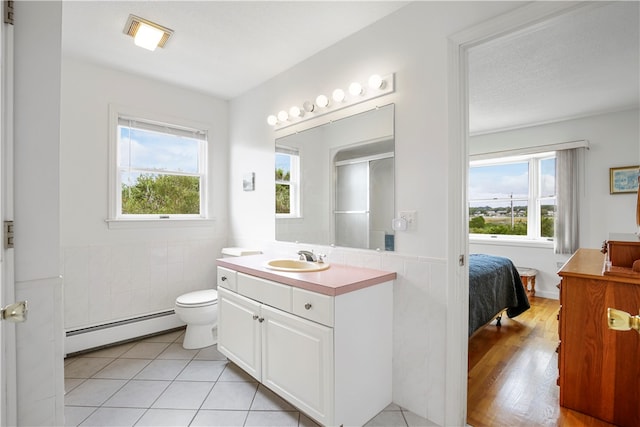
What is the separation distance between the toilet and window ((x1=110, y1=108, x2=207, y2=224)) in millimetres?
918

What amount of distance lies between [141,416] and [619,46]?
4127 millimetres

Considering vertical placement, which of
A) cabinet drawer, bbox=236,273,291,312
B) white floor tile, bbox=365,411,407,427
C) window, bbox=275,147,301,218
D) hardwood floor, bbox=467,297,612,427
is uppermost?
window, bbox=275,147,301,218

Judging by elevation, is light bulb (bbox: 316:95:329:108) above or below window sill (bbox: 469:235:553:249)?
above

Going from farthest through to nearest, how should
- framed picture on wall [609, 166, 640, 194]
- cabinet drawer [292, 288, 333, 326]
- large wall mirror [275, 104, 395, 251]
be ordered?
framed picture on wall [609, 166, 640, 194], large wall mirror [275, 104, 395, 251], cabinet drawer [292, 288, 333, 326]

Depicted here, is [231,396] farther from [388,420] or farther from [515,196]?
[515,196]

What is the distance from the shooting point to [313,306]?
64.1 inches

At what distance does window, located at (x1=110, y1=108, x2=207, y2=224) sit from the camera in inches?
113

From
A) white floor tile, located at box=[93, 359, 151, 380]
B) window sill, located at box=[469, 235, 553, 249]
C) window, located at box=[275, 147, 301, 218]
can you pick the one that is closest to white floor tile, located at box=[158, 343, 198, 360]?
white floor tile, located at box=[93, 359, 151, 380]

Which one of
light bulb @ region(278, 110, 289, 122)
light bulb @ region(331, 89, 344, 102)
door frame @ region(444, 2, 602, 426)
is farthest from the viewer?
light bulb @ region(278, 110, 289, 122)

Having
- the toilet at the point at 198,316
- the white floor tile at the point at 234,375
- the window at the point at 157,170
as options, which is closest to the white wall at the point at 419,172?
the white floor tile at the point at 234,375

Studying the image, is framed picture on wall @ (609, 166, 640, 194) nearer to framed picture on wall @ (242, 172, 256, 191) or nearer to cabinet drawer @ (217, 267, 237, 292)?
framed picture on wall @ (242, 172, 256, 191)

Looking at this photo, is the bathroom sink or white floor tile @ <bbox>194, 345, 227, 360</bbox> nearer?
the bathroom sink

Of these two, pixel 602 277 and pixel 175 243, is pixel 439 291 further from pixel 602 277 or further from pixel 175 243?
pixel 175 243

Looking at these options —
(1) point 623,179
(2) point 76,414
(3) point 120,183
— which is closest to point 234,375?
(2) point 76,414
